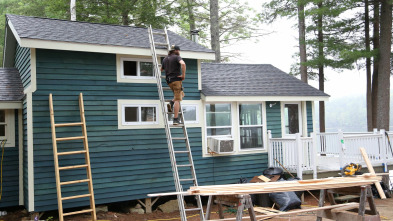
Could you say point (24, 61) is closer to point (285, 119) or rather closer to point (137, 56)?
point (137, 56)

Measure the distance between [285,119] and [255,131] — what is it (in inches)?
53.9

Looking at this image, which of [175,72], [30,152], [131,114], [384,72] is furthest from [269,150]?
[384,72]

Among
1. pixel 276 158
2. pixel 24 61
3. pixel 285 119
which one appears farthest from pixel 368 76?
pixel 24 61

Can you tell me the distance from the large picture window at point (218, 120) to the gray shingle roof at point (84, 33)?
70.1 inches

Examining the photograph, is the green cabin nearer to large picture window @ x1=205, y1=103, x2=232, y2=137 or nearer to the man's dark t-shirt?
large picture window @ x1=205, y1=103, x2=232, y2=137

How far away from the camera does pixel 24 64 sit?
958 centimetres

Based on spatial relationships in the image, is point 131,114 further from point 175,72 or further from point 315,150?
point 315,150

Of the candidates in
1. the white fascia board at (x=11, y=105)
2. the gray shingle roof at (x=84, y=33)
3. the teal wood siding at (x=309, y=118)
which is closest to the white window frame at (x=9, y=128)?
the white fascia board at (x=11, y=105)

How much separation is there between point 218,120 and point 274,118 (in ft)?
6.81

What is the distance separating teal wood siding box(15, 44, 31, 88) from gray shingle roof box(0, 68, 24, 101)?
0.61ft

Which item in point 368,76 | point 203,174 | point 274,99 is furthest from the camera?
point 368,76

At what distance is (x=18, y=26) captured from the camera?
30.0 ft

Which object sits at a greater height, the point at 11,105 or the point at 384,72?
the point at 384,72

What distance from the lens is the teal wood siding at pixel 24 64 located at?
29.3ft
